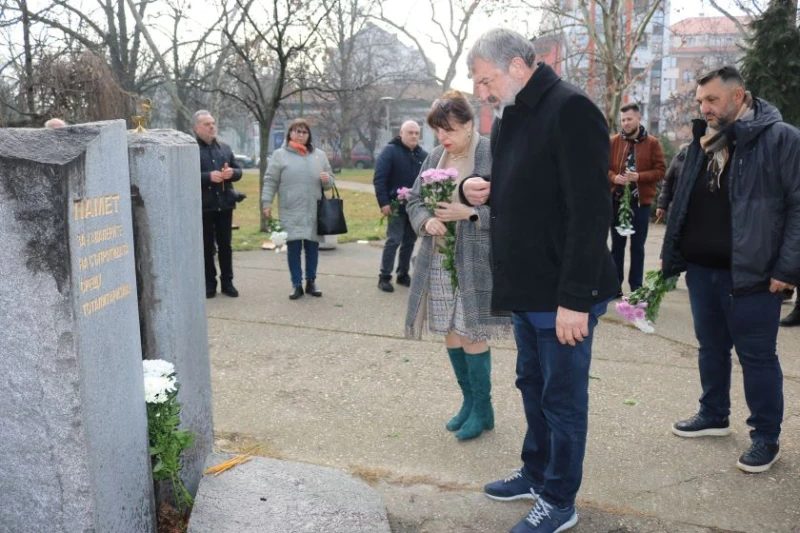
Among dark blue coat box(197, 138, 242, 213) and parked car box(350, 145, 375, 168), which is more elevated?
dark blue coat box(197, 138, 242, 213)

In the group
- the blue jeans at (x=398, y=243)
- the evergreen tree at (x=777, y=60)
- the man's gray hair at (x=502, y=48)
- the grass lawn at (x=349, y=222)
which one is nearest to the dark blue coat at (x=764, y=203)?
the man's gray hair at (x=502, y=48)

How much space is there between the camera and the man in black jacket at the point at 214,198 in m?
7.65

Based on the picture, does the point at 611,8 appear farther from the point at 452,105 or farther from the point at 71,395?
the point at 71,395

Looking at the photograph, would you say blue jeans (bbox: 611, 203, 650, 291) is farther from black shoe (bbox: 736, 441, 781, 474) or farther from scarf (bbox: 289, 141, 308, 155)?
black shoe (bbox: 736, 441, 781, 474)

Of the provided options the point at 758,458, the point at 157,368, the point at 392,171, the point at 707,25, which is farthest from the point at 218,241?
the point at 707,25

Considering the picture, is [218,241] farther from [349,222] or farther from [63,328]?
[349,222]

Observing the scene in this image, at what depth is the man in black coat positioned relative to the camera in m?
2.76

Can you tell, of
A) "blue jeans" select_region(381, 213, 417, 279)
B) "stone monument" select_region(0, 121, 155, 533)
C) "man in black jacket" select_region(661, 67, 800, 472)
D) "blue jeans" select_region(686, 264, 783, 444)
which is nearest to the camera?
"stone monument" select_region(0, 121, 155, 533)

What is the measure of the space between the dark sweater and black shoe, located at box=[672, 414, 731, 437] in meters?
0.93

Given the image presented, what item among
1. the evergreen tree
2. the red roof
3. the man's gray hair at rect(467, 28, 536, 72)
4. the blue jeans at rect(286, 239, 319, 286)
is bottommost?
the blue jeans at rect(286, 239, 319, 286)

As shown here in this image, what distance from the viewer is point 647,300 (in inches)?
177

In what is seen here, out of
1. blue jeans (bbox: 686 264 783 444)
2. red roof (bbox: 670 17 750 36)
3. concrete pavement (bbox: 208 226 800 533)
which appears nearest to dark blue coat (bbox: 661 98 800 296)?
blue jeans (bbox: 686 264 783 444)

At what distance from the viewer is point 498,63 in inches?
116

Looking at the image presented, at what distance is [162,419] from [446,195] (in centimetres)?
192
